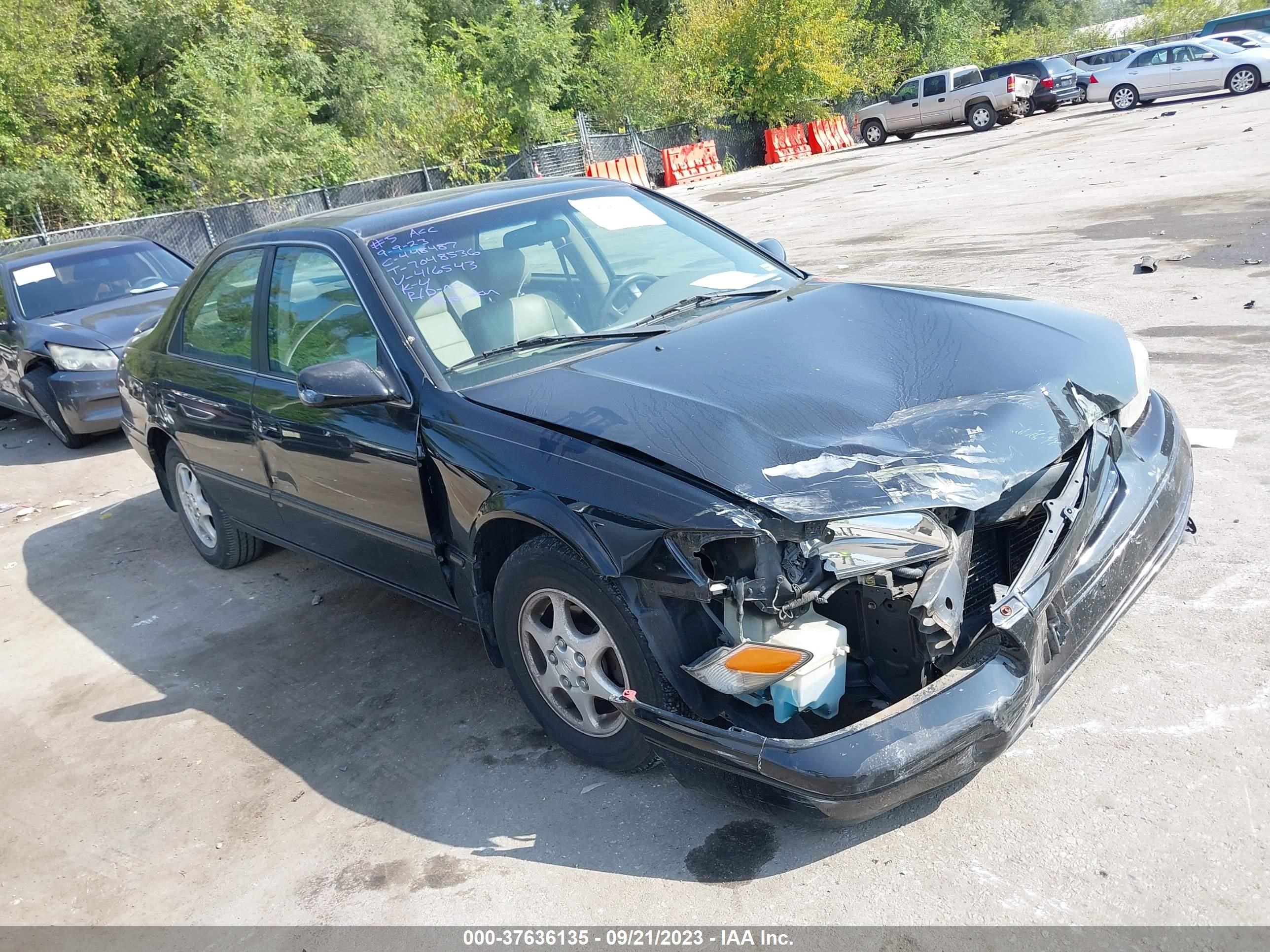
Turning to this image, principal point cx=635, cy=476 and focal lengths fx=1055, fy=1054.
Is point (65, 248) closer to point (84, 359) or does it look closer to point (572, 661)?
point (84, 359)

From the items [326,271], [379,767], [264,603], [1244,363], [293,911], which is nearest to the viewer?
[293,911]

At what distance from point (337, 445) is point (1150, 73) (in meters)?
30.3

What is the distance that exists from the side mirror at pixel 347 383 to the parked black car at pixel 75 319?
17.0ft

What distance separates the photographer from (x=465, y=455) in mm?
3391

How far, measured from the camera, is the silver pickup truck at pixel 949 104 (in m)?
30.8

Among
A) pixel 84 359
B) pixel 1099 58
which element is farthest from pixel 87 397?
pixel 1099 58

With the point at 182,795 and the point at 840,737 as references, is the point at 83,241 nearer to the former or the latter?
the point at 182,795

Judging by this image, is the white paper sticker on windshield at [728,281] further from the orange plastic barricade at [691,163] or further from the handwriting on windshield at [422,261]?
the orange plastic barricade at [691,163]

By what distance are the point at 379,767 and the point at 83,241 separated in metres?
8.34

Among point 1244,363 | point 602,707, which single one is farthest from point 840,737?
point 1244,363

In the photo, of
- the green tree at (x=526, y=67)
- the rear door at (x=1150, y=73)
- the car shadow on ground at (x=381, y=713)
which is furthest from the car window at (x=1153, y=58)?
the car shadow on ground at (x=381, y=713)

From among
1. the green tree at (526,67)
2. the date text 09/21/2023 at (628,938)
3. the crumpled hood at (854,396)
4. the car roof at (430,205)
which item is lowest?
the date text 09/21/2023 at (628,938)

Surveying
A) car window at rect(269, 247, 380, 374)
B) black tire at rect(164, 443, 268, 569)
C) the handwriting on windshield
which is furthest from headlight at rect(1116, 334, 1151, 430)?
black tire at rect(164, 443, 268, 569)

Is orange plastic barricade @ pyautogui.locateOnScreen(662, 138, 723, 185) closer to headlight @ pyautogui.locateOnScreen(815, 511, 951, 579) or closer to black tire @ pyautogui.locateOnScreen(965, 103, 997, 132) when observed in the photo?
black tire @ pyautogui.locateOnScreen(965, 103, 997, 132)
